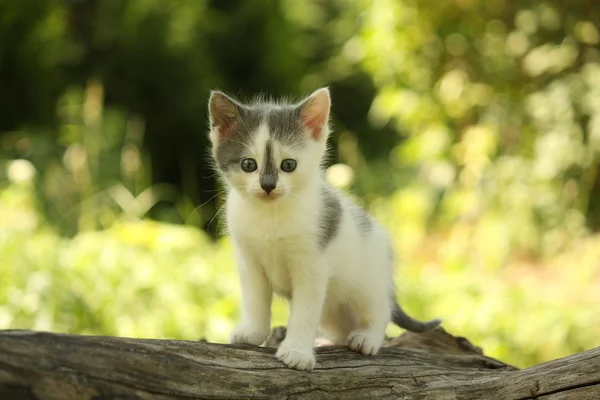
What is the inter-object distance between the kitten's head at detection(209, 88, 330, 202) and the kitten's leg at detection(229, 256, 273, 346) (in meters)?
0.35

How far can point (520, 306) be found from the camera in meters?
5.80

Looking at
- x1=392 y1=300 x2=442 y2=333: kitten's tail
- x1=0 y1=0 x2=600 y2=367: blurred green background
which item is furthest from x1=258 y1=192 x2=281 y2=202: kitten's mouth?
x1=0 y1=0 x2=600 y2=367: blurred green background

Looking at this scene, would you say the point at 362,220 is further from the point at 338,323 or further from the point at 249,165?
the point at 249,165

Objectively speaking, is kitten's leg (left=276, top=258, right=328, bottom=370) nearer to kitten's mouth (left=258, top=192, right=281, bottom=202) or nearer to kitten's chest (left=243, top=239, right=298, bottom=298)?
kitten's chest (left=243, top=239, right=298, bottom=298)

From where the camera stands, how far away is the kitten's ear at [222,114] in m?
3.09

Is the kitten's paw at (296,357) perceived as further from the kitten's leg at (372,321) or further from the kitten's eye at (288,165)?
the kitten's eye at (288,165)

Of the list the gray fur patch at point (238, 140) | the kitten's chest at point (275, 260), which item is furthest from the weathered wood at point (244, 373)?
the gray fur patch at point (238, 140)

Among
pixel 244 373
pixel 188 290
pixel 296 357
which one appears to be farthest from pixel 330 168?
pixel 244 373

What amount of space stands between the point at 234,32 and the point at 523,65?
3.55 metres

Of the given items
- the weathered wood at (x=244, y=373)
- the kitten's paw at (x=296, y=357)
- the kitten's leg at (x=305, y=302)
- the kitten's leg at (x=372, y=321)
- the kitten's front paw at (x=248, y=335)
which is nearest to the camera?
the weathered wood at (x=244, y=373)

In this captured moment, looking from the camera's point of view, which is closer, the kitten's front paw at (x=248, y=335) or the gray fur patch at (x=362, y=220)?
the kitten's front paw at (x=248, y=335)

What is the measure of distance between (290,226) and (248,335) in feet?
1.67

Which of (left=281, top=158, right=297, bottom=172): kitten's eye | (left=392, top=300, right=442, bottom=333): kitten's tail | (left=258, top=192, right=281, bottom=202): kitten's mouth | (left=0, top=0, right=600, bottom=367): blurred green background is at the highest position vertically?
(left=0, top=0, right=600, bottom=367): blurred green background

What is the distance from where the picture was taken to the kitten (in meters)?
2.97
